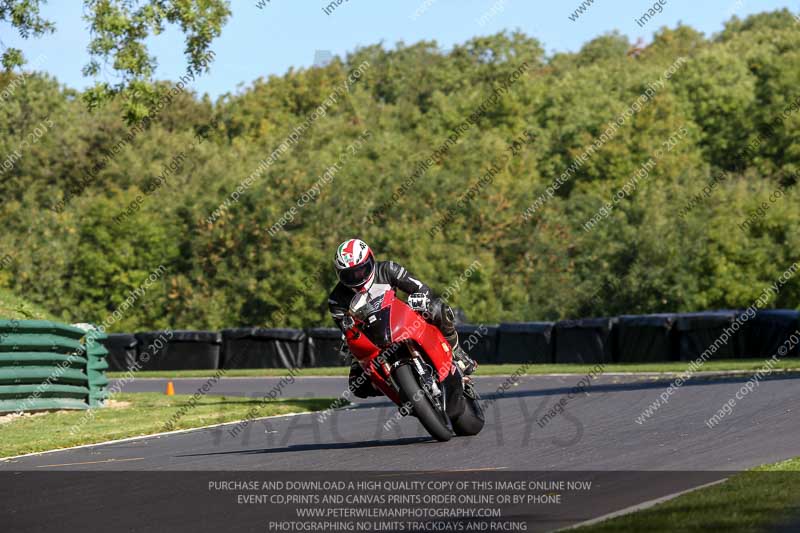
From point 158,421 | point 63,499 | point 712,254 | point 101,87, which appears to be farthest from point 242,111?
point 63,499

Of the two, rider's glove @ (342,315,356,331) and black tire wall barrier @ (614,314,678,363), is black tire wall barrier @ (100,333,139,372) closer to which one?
black tire wall barrier @ (614,314,678,363)

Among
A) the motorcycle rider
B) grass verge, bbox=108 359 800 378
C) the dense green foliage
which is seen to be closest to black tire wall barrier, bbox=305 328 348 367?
grass verge, bbox=108 359 800 378

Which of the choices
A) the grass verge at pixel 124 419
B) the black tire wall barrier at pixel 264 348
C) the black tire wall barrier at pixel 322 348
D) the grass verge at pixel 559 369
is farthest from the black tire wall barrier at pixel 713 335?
the grass verge at pixel 124 419

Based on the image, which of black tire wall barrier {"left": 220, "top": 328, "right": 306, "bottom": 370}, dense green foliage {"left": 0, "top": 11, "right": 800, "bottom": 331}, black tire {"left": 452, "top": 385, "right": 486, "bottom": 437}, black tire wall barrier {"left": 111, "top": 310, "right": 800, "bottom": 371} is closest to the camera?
black tire {"left": 452, "top": 385, "right": 486, "bottom": 437}

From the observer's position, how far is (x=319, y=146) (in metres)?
66.6

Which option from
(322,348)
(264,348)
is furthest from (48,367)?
(264,348)

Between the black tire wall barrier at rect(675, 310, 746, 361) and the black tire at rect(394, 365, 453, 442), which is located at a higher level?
the black tire wall barrier at rect(675, 310, 746, 361)

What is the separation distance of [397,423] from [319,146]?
53171 millimetres

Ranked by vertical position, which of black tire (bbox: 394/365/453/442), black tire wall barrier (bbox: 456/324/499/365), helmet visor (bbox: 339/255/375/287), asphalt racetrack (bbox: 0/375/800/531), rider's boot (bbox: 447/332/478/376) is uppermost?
black tire wall barrier (bbox: 456/324/499/365)

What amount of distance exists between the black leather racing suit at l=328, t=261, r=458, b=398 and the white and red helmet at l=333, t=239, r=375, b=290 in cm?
12

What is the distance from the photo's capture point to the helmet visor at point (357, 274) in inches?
439

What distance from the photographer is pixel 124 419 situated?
17.1 meters

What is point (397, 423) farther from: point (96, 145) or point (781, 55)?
point (781, 55)

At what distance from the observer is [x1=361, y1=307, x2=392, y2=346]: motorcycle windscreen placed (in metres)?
Answer: 11.0
